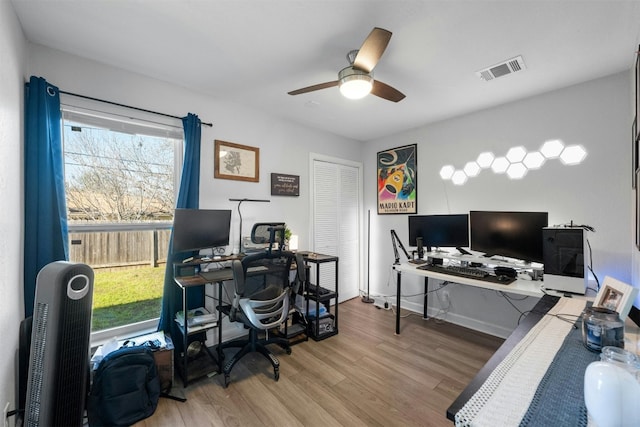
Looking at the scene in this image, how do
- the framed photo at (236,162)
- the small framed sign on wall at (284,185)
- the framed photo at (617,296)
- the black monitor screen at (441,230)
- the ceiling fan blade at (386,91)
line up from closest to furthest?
the framed photo at (617,296) < the ceiling fan blade at (386,91) < the framed photo at (236,162) < the black monitor screen at (441,230) < the small framed sign on wall at (284,185)

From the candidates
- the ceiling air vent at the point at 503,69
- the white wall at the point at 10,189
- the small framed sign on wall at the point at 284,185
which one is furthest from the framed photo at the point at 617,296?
the white wall at the point at 10,189

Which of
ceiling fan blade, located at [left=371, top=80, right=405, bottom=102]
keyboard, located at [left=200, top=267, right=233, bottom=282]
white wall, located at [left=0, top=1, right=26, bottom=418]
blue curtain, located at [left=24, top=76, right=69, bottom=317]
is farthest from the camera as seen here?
keyboard, located at [left=200, top=267, right=233, bottom=282]

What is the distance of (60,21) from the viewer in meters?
1.62

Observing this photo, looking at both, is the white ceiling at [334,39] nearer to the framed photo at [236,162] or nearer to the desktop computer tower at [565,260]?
the framed photo at [236,162]

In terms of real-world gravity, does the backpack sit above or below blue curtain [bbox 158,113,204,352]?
below

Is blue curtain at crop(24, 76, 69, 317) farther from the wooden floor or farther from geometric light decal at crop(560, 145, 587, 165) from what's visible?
geometric light decal at crop(560, 145, 587, 165)

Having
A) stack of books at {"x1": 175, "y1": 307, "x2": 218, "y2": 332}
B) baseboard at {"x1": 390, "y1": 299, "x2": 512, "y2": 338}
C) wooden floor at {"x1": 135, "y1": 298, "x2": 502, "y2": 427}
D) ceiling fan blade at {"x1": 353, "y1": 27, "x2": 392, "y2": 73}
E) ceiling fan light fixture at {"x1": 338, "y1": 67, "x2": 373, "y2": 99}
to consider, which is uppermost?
ceiling fan blade at {"x1": 353, "y1": 27, "x2": 392, "y2": 73}

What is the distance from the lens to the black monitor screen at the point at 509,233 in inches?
86.2

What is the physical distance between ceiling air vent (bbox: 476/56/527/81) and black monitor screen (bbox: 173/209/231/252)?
8.40ft

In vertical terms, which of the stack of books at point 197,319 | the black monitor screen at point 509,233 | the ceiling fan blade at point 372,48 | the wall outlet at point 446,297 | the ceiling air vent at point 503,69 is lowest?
the wall outlet at point 446,297

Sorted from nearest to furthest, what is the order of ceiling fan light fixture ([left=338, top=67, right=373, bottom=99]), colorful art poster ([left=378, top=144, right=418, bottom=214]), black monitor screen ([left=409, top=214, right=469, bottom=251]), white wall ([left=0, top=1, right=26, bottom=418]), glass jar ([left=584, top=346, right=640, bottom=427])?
glass jar ([left=584, top=346, right=640, bottom=427]) < white wall ([left=0, top=1, right=26, bottom=418]) < ceiling fan light fixture ([left=338, top=67, right=373, bottom=99]) < black monitor screen ([left=409, top=214, right=469, bottom=251]) < colorful art poster ([left=378, top=144, right=418, bottom=214])

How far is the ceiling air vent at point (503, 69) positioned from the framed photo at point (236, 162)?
229 cm

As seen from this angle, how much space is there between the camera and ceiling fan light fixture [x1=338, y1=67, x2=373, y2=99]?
182cm

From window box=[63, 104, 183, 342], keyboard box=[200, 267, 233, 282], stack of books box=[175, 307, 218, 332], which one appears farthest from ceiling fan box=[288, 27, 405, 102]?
stack of books box=[175, 307, 218, 332]
